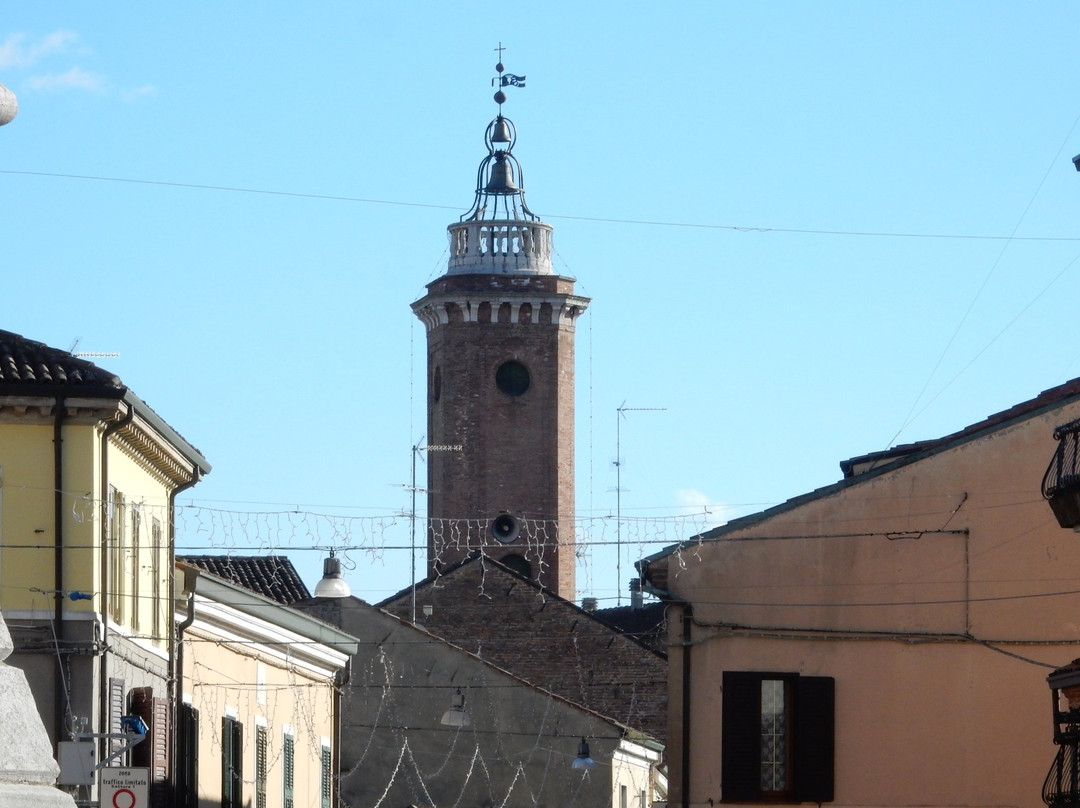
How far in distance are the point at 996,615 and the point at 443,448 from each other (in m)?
33.8

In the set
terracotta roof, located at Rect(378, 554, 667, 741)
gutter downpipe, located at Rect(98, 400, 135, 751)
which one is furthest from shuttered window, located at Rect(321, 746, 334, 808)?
terracotta roof, located at Rect(378, 554, 667, 741)

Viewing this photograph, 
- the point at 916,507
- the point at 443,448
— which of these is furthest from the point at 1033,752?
the point at 443,448

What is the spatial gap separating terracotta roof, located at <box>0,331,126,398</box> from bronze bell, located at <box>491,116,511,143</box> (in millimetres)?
36207

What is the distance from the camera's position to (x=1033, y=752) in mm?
21453

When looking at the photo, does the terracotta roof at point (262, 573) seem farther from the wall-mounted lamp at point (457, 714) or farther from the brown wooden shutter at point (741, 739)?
the brown wooden shutter at point (741, 739)

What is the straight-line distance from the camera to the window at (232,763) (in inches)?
1009

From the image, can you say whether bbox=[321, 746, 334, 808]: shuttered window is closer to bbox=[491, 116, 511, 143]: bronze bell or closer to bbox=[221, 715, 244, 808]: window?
bbox=[221, 715, 244, 808]: window

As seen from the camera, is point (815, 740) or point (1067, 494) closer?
point (1067, 494)

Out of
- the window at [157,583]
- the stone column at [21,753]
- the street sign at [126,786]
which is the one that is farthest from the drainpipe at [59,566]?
the stone column at [21,753]

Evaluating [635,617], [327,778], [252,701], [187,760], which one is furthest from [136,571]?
[635,617]

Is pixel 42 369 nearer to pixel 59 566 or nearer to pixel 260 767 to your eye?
pixel 59 566

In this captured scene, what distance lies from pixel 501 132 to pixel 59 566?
37.4 meters

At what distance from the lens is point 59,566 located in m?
19.8

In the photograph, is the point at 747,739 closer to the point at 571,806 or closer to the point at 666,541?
the point at 666,541
